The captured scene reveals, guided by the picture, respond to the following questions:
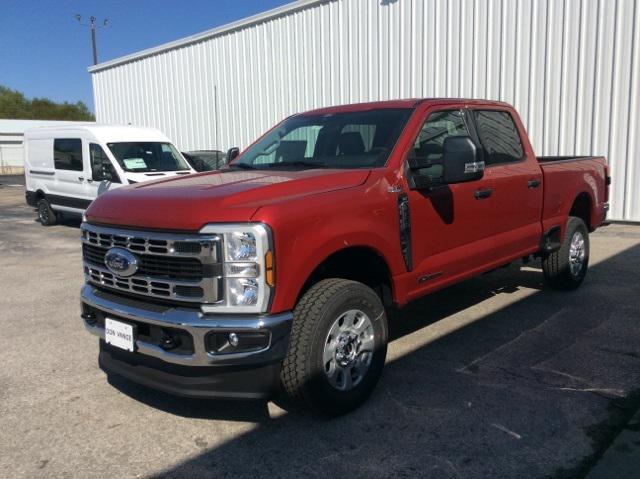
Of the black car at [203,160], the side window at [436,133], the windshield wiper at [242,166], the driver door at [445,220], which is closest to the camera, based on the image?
the driver door at [445,220]

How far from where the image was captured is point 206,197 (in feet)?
10.9

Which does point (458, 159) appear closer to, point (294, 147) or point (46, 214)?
point (294, 147)

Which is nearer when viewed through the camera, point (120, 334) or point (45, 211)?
point (120, 334)

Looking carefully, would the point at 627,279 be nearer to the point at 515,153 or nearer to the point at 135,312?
the point at 515,153

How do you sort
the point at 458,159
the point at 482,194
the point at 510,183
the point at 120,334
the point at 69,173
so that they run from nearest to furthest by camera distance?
1. the point at 120,334
2. the point at 458,159
3. the point at 482,194
4. the point at 510,183
5. the point at 69,173

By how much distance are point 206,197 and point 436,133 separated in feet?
6.78

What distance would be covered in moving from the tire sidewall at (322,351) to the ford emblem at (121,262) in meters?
1.10

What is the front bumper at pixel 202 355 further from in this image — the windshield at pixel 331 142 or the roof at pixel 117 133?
the roof at pixel 117 133

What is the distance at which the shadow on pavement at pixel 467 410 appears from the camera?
3076mm

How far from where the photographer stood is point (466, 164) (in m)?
4.00

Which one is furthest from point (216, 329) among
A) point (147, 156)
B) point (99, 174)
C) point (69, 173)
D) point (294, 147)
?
point (69, 173)

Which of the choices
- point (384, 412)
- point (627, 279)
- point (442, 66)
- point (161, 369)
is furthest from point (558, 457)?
point (442, 66)

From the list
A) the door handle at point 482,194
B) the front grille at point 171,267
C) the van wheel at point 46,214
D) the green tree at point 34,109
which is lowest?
the van wheel at point 46,214

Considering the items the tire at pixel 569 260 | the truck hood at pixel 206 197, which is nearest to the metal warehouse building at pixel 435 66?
the tire at pixel 569 260
